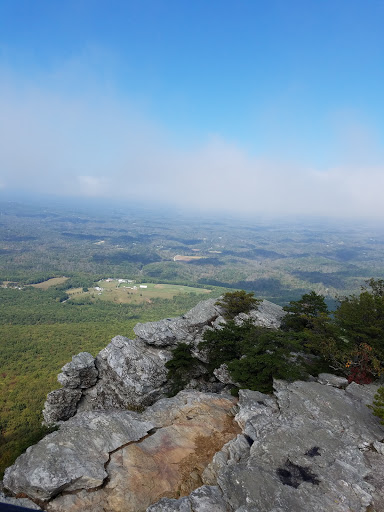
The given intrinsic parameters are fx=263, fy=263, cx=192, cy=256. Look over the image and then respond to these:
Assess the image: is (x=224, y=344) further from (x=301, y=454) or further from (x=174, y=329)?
(x=301, y=454)

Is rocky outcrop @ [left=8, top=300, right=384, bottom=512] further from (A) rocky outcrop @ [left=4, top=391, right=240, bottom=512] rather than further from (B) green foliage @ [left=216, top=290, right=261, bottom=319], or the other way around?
(B) green foliage @ [left=216, top=290, right=261, bottom=319]

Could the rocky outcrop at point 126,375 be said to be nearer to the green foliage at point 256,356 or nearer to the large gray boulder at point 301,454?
the green foliage at point 256,356

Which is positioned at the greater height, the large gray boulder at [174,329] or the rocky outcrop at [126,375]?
the large gray boulder at [174,329]

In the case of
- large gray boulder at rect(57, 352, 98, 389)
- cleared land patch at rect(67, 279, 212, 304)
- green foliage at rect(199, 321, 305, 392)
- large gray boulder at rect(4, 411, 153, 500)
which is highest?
green foliage at rect(199, 321, 305, 392)

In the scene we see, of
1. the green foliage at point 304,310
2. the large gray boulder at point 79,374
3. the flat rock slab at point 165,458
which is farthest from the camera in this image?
the green foliage at point 304,310

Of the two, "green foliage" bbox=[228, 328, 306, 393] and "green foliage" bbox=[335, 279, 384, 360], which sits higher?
"green foliage" bbox=[335, 279, 384, 360]

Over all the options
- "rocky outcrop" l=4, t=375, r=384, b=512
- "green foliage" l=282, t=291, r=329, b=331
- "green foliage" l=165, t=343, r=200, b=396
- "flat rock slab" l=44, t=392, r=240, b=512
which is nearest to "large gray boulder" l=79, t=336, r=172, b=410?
"green foliage" l=165, t=343, r=200, b=396

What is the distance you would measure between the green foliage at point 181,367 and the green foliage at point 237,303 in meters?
7.23

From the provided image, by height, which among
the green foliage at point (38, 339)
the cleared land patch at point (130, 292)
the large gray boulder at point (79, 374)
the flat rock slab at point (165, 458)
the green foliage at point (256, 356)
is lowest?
the cleared land patch at point (130, 292)

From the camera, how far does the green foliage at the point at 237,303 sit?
99.6 feet

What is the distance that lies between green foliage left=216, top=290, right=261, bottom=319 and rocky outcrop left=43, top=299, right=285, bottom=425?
216 cm

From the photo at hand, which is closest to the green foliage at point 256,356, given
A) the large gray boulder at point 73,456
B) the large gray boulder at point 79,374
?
the large gray boulder at point 73,456

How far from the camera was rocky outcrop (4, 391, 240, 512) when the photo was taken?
1106 cm

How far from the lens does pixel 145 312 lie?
104 metres
